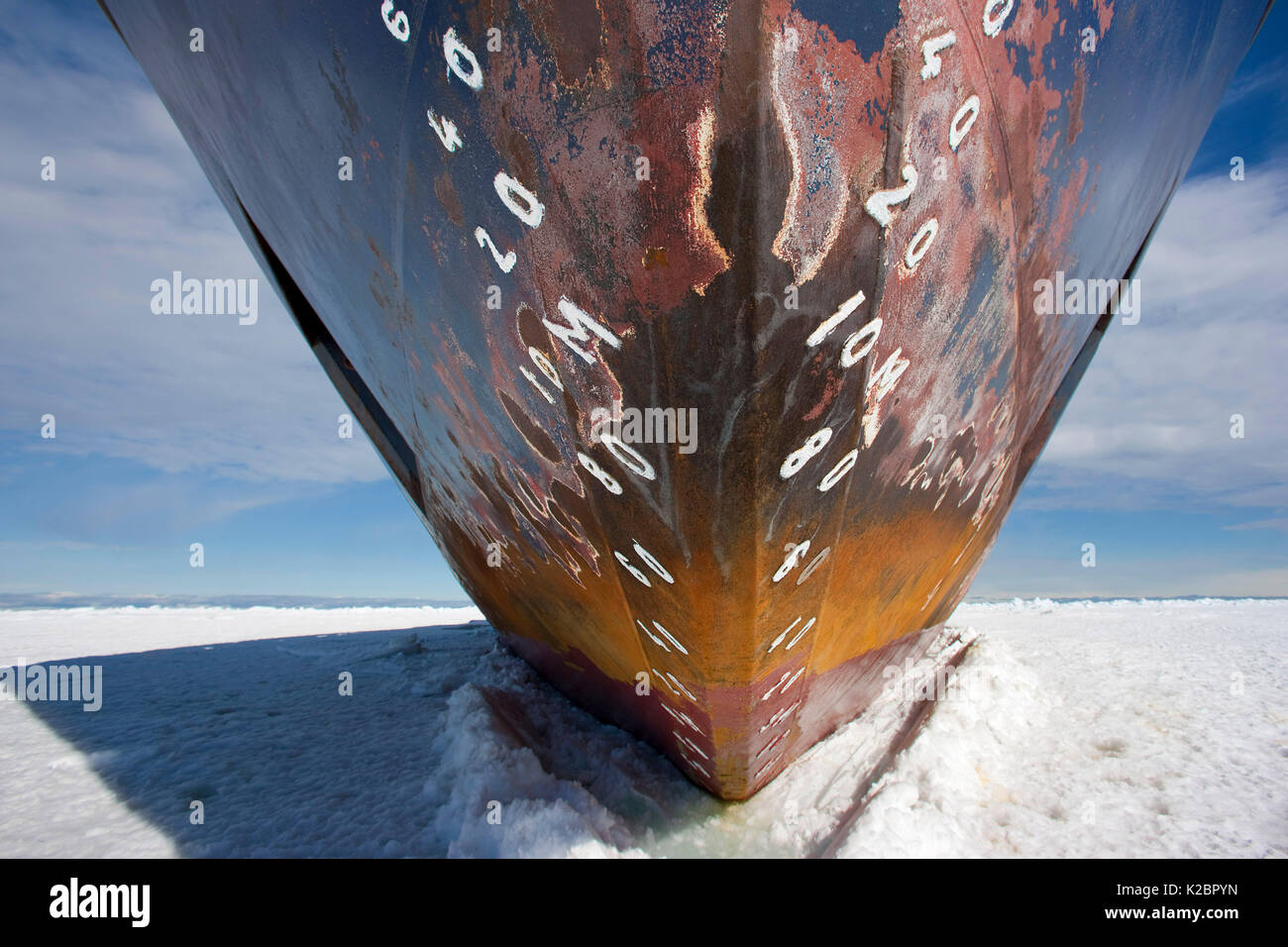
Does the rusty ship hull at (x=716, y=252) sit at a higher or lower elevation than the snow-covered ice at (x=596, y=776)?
higher

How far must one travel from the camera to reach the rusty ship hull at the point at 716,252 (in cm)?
114

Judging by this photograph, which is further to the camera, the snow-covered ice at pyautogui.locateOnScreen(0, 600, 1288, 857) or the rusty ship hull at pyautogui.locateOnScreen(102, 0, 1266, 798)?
the snow-covered ice at pyautogui.locateOnScreen(0, 600, 1288, 857)

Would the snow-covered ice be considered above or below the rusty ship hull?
below

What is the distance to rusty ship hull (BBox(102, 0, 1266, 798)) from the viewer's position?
1.14m

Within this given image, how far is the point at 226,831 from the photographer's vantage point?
206 cm

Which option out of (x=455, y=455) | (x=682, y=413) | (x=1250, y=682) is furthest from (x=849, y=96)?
(x=1250, y=682)

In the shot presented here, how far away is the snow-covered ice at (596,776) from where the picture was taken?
2.03 metres

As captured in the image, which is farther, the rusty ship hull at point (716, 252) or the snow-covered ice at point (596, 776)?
the snow-covered ice at point (596, 776)

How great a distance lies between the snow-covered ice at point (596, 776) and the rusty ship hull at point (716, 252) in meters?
0.39

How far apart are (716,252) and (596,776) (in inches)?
92.4

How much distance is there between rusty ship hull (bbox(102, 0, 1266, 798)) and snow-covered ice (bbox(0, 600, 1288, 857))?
0.39 metres

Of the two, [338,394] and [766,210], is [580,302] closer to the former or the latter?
[766,210]

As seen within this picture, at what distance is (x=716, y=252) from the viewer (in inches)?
46.4

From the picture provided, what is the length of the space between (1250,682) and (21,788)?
6.72m
